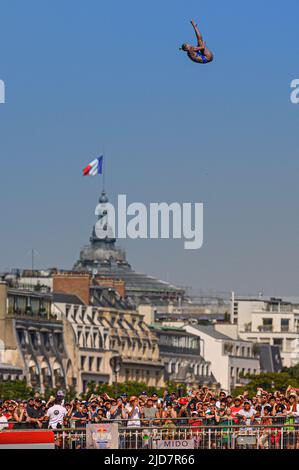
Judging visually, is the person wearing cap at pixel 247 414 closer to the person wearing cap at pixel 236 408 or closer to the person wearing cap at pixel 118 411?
the person wearing cap at pixel 236 408

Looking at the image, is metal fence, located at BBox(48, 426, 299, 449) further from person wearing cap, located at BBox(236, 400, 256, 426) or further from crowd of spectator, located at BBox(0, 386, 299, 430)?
person wearing cap, located at BBox(236, 400, 256, 426)

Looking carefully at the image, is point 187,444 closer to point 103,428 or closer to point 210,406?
point 103,428

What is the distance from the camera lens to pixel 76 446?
226 ft

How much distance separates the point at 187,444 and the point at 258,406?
7024 millimetres

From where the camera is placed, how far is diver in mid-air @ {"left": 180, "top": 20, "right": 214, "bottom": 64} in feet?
284

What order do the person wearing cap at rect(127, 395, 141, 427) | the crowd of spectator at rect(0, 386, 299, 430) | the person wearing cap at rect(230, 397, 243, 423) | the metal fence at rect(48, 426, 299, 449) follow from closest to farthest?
the metal fence at rect(48, 426, 299, 449), the person wearing cap at rect(127, 395, 141, 427), the crowd of spectator at rect(0, 386, 299, 430), the person wearing cap at rect(230, 397, 243, 423)

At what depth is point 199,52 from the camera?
8812 cm

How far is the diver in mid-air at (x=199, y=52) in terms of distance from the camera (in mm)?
86500

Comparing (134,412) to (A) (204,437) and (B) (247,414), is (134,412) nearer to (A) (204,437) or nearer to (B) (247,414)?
(B) (247,414)

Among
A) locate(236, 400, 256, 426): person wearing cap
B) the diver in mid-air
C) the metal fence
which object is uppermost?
the diver in mid-air

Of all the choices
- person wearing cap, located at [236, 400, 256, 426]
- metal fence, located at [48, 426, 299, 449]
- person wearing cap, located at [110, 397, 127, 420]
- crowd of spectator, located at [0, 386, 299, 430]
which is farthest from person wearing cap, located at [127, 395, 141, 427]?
person wearing cap, located at [236, 400, 256, 426]
